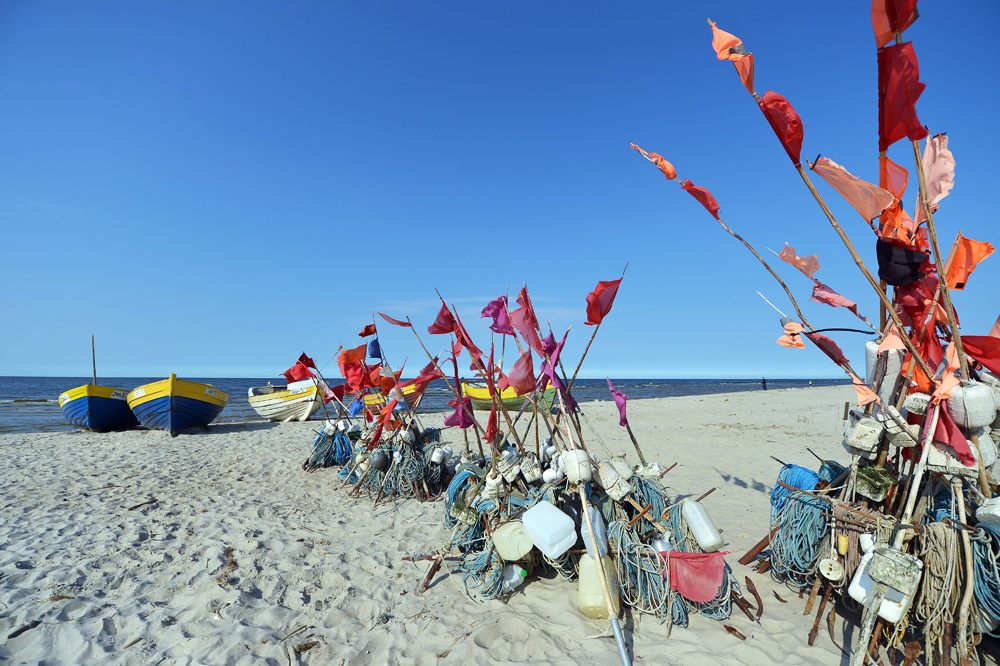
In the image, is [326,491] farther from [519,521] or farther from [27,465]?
[27,465]

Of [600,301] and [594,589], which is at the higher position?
[600,301]

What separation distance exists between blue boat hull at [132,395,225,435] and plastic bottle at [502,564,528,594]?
1459 cm

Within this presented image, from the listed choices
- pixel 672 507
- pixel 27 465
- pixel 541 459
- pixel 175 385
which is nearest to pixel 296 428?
pixel 175 385

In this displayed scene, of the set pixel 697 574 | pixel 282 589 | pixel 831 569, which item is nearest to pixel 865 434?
pixel 831 569

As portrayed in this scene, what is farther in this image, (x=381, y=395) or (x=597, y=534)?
(x=381, y=395)

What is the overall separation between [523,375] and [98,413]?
17.6m

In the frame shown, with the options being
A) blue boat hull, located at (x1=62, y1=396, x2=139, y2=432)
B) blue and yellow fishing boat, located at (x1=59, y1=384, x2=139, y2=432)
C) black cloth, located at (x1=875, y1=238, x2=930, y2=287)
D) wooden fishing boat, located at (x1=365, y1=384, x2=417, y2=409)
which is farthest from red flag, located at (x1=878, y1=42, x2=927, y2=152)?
blue boat hull, located at (x1=62, y1=396, x2=139, y2=432)

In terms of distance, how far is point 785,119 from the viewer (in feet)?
8.98

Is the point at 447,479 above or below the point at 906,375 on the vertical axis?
below

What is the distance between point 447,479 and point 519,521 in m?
3.61

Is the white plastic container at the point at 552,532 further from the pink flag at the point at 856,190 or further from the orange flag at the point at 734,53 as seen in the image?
the orange flag at the point at 734,53

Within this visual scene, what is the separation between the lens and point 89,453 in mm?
10391

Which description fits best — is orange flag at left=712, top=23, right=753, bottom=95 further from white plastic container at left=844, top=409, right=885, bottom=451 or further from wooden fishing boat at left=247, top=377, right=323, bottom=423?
wooden fishing boat at left=247, top=377, right=323, bottom=423

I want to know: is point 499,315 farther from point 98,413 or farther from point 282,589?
point 98,413
